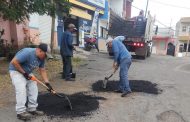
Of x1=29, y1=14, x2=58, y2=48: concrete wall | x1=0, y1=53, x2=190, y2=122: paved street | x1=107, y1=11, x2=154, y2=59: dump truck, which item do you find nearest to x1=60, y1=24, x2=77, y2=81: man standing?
x1=0, y1=53, x2=190, y2=122: paved street

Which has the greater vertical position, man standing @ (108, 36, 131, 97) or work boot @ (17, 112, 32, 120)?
man standing @ (108, 36, 131, 97)

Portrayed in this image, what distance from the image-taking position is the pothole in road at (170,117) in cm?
618

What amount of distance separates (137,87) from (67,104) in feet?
10.1

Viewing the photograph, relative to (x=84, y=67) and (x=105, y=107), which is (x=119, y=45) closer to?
(x=105, y=107)

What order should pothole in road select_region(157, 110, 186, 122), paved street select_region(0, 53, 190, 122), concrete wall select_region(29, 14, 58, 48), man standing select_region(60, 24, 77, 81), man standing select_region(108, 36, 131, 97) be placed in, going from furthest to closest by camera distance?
concrete wall select_region(29, 14, 58, 48) → man standing select_region(60, 24, 77, 81) → man standing select_region(108, 36, 131, 97) → pothole in road select_region(157, 110, 186, 122) → paved street select_region(0, 53, 190, 122)

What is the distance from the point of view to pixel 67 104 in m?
6.66

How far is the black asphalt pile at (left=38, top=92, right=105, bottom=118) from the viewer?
6.14m

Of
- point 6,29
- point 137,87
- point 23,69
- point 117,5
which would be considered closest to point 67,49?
point 137,87

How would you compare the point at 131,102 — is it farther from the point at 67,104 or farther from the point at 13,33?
the point at 13,33

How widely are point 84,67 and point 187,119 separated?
7279mm

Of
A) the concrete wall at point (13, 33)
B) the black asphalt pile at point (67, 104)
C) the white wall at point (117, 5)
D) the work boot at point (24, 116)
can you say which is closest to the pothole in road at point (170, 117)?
the black asphalt pile at point (67, 104)

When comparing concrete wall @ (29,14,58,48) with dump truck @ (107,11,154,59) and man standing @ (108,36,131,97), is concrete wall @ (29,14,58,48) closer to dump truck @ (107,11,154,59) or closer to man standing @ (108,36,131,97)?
dump truck @ (107,11,154,59)

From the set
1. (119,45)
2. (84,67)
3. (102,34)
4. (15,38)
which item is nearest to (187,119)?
(119,45)

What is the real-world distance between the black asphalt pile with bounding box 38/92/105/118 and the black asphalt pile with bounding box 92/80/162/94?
1.03 m
